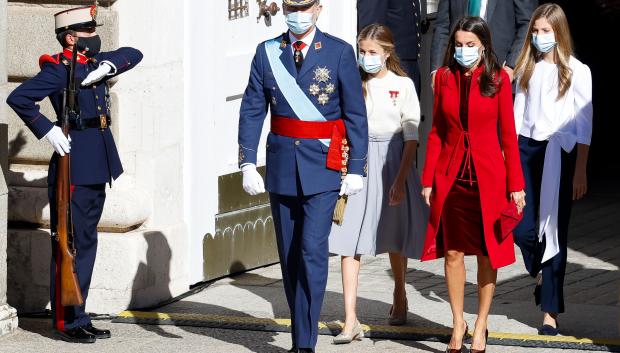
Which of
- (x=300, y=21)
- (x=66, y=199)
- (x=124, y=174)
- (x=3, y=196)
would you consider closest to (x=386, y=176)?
(x=300, y=21)

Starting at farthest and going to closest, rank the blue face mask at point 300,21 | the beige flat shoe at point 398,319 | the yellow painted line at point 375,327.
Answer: the beige flat shoe at point 398,319 < the yellow painted line at point 375,327 < the blue face mask at point 300,21

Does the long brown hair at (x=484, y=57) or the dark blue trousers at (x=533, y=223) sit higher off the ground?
the long brown hair at (x=484, y=57)

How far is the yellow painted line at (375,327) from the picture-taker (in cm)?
870

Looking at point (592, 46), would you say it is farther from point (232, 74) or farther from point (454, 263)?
point (454, 263)

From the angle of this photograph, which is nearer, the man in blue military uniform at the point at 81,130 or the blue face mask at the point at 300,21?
the blue face mask at the point at 300,21

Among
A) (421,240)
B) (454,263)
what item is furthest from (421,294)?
(454,263)

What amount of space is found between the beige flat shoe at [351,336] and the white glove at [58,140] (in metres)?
1.67

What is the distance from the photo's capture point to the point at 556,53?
29.2 ft

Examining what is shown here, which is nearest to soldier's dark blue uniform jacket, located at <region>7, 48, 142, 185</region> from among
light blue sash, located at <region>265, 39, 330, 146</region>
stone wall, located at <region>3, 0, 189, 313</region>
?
stone wall, located at <region>3, 0, 189, 313</region>

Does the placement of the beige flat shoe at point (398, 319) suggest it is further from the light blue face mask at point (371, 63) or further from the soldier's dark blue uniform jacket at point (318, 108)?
the light blue face mask at point (371, 63)

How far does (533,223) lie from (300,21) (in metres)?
1.82

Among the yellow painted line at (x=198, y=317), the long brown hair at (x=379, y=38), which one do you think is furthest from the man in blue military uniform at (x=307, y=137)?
the yellow painted line at (x=198, y=317)

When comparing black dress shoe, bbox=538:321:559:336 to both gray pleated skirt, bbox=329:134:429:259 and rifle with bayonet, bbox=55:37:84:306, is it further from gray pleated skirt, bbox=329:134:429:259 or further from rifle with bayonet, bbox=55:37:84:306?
rifle with bayonet, bbox=55:37:84:306

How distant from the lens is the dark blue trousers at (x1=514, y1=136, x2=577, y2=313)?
8.87m
